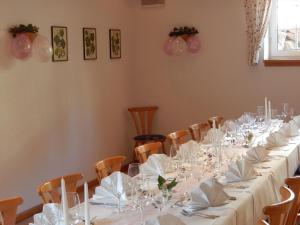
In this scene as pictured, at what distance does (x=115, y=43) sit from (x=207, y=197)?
4.20 m

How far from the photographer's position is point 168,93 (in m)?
6.93

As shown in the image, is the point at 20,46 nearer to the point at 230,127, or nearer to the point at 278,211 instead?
the point at 230,127

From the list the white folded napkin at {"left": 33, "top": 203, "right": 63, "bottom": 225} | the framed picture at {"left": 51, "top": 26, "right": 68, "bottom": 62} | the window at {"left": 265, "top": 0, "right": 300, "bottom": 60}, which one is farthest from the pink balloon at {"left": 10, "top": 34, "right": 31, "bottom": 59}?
the window at {"left": 265, "top": 0, "right": 300, "bottom": 60}

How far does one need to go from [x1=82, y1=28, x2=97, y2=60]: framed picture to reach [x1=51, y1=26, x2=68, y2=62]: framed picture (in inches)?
14.9

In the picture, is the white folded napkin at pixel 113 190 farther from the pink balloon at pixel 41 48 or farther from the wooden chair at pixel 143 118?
the wooden chair at pixel 143 118

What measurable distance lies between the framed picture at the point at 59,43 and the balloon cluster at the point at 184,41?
1.58 meters

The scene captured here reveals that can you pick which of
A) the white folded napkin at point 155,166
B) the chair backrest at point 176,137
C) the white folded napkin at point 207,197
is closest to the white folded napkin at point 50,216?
the white folded napkin at point 207,197

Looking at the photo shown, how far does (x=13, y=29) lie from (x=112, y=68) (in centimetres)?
199

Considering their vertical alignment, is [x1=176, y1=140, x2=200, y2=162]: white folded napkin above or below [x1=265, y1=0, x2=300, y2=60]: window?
below

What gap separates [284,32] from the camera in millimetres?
6250

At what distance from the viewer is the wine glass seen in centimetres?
243

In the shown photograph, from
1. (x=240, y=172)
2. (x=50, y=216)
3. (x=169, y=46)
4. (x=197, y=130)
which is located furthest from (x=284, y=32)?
(x=50, y=216)

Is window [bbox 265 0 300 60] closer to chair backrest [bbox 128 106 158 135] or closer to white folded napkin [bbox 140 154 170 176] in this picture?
chair backrest [bbox 128 106 158 135]

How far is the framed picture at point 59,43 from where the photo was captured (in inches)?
212
